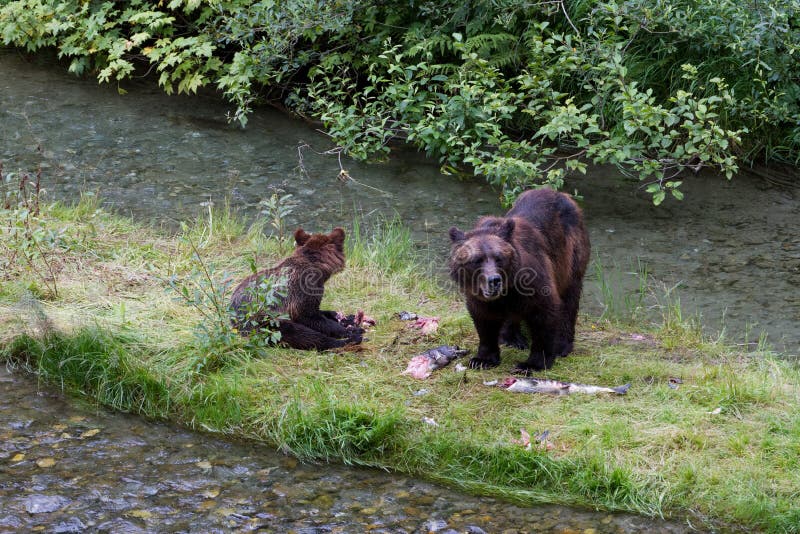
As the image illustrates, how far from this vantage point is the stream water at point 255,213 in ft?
14.6

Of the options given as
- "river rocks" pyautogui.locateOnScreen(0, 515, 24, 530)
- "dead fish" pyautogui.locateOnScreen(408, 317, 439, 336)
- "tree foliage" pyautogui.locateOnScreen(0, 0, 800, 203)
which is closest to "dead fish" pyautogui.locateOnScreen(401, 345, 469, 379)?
"dead fish" pyautogui.locateOnScreen(408, 317, 439, 336)

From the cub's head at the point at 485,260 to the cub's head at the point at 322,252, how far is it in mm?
977

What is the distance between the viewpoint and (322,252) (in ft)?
20.1

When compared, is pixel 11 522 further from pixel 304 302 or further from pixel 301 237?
pixel 301 237

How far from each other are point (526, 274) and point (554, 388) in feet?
2.38

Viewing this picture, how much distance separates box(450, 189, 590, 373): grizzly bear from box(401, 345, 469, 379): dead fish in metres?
0.16

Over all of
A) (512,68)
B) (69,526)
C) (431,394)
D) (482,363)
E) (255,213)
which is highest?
(512,68)

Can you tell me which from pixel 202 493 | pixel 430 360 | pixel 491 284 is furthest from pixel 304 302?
pixel 202 493

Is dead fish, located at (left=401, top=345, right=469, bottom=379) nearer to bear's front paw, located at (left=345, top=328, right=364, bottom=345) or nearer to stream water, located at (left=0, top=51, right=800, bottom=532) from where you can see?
bear's front paw, located at (left=345, top=328, right=364, bottom=345)

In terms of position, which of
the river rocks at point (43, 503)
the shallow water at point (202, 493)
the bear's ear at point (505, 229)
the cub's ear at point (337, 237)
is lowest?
the river rocks at point (43, 503)

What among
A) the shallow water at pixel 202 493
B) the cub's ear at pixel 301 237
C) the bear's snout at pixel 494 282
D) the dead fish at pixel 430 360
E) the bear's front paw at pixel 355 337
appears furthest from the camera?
the cub's ear at pixel 301 237

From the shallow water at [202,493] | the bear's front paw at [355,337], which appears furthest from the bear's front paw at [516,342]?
the shallow water at [202,493]

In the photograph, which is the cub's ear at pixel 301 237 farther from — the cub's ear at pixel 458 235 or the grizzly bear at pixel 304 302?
the cub's ear at pixel 458 235

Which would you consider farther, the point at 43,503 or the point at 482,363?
the point at 482,363
